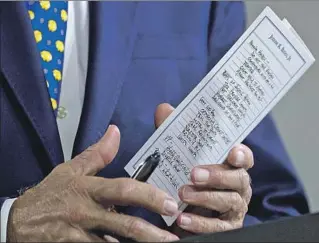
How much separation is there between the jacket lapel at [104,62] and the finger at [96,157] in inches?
6.8

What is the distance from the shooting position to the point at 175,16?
762mm

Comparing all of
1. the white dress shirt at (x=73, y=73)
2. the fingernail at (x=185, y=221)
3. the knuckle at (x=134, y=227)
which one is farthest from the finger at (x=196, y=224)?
the white dress shirt at (x=73, y=73)

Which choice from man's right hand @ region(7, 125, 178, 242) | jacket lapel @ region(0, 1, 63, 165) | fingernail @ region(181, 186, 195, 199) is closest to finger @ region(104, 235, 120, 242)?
man's right hand @ region(7, 125, 178, 242)

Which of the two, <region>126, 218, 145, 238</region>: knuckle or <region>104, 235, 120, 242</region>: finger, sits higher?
<region>126, 218, 145, 238</region>: knuckle

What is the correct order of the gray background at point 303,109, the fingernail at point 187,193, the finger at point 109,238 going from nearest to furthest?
the finger at point 109,238, the fingernail at point 187,193, the gray background at point 303,109

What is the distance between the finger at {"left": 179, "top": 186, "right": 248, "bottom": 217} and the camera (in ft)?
1.70

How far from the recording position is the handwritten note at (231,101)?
0.47m

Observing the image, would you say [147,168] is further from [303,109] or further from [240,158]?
[303,109]

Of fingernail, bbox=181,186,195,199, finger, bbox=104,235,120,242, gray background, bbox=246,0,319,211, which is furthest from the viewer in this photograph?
gray background, bbox=246,0,319,211

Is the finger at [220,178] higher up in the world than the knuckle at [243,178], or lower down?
lower down

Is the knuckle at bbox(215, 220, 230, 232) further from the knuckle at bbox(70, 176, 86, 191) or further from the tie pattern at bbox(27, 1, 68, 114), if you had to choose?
the tie pattern at bbox(27, 1, 68, 114)

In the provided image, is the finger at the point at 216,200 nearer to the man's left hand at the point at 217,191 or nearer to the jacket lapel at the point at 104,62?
the man's left hand at the point at 217,191

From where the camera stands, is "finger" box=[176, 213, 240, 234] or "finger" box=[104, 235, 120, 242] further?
"finger" box=[176, 213, 240, 234]

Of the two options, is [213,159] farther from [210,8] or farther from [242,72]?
[210,8]
